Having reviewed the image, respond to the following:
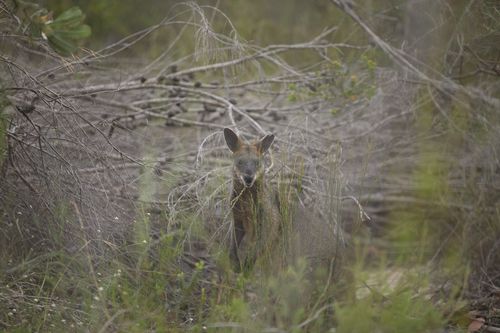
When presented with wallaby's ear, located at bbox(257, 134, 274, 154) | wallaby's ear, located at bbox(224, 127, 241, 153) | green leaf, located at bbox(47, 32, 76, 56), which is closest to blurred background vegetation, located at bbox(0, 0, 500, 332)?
green leaf, located at bbox(47, 32, 76, 56)

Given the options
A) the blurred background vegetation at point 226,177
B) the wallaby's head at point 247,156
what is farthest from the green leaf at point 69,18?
the wallaby's head at point 247,156

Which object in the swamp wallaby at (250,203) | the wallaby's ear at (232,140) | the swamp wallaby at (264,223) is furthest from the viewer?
the wallaby's ear at (232,140)

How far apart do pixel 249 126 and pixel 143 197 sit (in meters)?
2.21

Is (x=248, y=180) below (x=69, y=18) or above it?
below

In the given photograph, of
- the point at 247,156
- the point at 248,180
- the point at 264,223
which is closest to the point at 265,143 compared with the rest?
the point at 247,156

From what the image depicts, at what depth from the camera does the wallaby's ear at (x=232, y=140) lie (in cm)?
581

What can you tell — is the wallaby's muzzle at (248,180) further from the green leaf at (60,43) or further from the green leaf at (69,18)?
the green leaf at (69,18)

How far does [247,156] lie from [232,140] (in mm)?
267

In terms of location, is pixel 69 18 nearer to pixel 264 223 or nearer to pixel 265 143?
pixel 265 143

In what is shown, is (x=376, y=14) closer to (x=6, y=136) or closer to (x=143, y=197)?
(x=143, y=197)

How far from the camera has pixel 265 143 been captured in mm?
5848

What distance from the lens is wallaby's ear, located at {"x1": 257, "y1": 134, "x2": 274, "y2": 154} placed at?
5820mm

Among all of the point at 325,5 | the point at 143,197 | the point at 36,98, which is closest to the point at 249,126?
the point at 143,197

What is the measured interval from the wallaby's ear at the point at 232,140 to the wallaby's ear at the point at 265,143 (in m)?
0.22
